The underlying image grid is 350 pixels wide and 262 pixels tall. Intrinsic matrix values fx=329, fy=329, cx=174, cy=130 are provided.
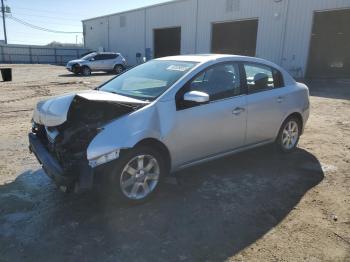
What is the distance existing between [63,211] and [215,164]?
95.4 inches

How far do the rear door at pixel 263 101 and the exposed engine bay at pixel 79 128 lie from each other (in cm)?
187

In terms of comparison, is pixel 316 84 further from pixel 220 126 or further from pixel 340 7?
pixel 220 126

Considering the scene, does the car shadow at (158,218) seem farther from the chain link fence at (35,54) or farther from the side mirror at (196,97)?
the chain link fence at (35,54)

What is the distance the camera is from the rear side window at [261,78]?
15.9ft

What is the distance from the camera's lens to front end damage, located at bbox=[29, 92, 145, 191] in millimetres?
3393

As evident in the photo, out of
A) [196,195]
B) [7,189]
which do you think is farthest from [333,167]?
[7,189]

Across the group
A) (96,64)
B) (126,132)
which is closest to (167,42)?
(96,64)

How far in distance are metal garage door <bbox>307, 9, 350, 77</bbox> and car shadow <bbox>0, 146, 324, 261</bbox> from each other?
1754cm

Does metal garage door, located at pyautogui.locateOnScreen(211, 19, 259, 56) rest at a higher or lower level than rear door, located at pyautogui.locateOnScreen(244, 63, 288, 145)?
higher

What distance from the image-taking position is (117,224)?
135 inches

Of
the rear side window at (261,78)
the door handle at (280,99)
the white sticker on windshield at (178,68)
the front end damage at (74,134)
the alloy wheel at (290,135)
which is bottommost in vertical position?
the alloy wheel at (290,135)

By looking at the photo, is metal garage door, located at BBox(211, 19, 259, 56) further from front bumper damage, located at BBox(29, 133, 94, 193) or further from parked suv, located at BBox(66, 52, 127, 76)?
front bumper damage, located at BBox(29, 133, 94, 193)

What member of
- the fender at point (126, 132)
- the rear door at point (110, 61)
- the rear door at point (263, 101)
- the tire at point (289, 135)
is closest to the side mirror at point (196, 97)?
the fender at point (126, 132)

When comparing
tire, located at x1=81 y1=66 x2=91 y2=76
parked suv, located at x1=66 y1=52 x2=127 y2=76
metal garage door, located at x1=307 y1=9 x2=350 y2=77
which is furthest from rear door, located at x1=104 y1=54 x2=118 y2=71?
metal garage door, located at x1=307 y1=9 x2=350 y2=77
